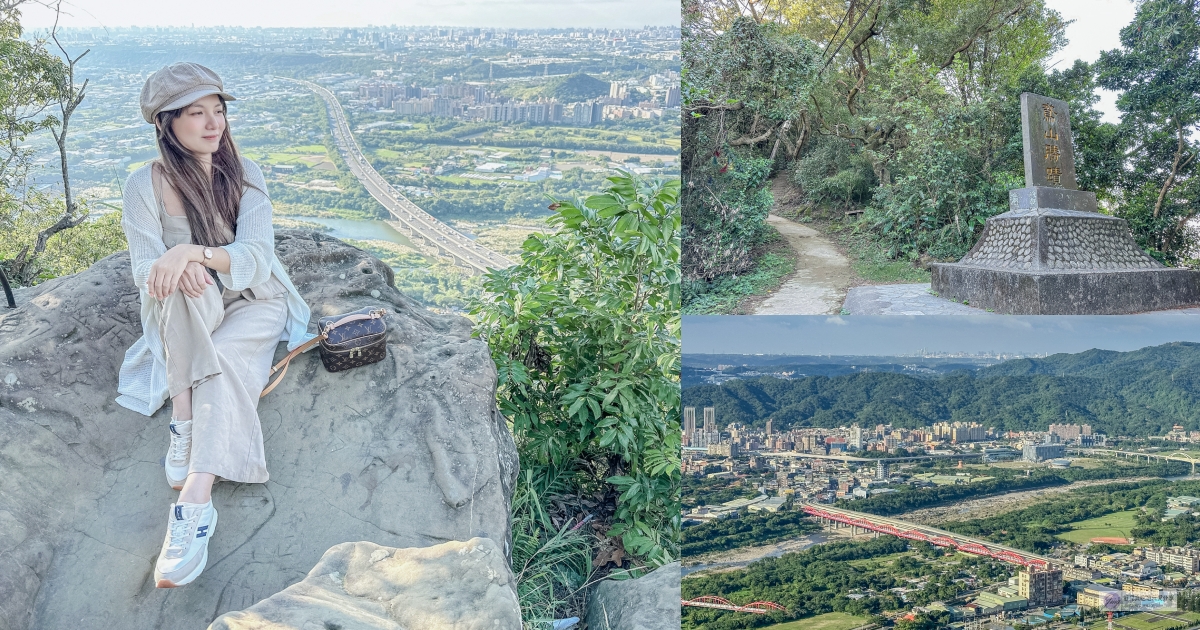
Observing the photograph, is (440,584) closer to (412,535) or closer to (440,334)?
(412,535)

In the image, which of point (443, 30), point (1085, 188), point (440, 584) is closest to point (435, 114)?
point (443, 30)

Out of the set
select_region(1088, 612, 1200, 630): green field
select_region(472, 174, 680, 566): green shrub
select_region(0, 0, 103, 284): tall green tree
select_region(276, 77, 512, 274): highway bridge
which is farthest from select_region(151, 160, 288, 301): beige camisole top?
select_region(276, 77, 512, 274): highway bridge

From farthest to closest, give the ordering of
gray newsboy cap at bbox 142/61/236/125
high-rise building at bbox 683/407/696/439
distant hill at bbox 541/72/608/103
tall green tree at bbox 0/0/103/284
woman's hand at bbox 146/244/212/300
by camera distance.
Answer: distant hill at bbox 541/72/608/103 → tall green tree at bbox 0/0/103/284 → high-rise building at bbox 683/407/696/439 → gray newsboy cap at bbox 142/61/236/125 → woman's hand at bbox 146/244/212/300

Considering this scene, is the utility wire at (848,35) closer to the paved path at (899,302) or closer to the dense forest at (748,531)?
the paved path at (899,302)

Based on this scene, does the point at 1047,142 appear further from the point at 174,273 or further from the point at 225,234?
the point at 174,273

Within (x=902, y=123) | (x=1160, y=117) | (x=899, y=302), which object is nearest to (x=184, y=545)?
(x=899, y=302)

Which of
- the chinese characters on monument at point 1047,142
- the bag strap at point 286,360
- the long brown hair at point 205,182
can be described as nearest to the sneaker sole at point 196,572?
the bag strap at point 286,360

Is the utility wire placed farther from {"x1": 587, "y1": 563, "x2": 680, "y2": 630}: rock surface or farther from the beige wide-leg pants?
the beige wide-leg pants
